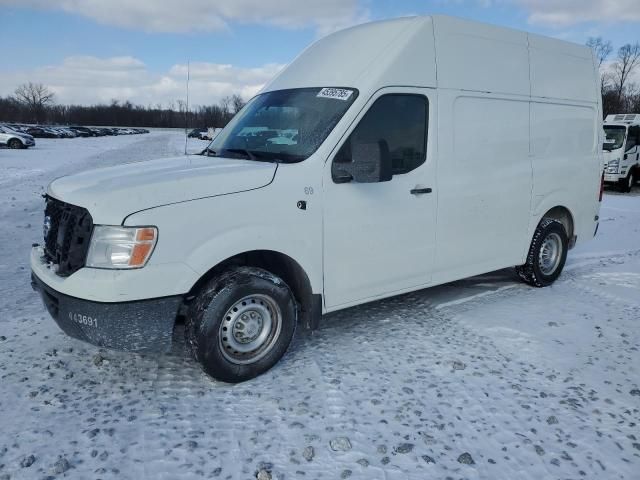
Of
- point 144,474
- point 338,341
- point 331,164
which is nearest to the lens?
point 144,474

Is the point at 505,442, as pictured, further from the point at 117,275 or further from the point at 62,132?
the point at 62,132

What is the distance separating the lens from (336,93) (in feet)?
13.2

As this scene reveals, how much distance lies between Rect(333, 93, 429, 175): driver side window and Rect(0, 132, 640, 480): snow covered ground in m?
1.54

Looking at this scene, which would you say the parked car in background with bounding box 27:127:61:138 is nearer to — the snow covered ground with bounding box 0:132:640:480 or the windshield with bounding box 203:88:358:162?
the snow covered ground with bounding box 0:132:640:480

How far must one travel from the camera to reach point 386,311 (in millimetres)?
5059

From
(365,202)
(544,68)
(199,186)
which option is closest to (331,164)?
(365,202)

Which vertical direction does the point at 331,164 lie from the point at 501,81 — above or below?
below

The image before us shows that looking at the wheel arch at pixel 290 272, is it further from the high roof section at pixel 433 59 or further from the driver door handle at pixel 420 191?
the high roof section at pixel 433 59

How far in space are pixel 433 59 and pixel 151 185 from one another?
2.60 m

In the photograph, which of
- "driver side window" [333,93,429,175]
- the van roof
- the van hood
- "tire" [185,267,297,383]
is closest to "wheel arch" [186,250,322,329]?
"tire" [185,267,297,383]

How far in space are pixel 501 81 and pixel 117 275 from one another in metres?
3.91

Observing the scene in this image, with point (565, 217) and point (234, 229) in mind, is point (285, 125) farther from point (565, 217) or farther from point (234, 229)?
point (565, 217)

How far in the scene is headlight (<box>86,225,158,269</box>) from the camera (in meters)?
Result: 3.09

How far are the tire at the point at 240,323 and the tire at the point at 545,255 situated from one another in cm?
319
